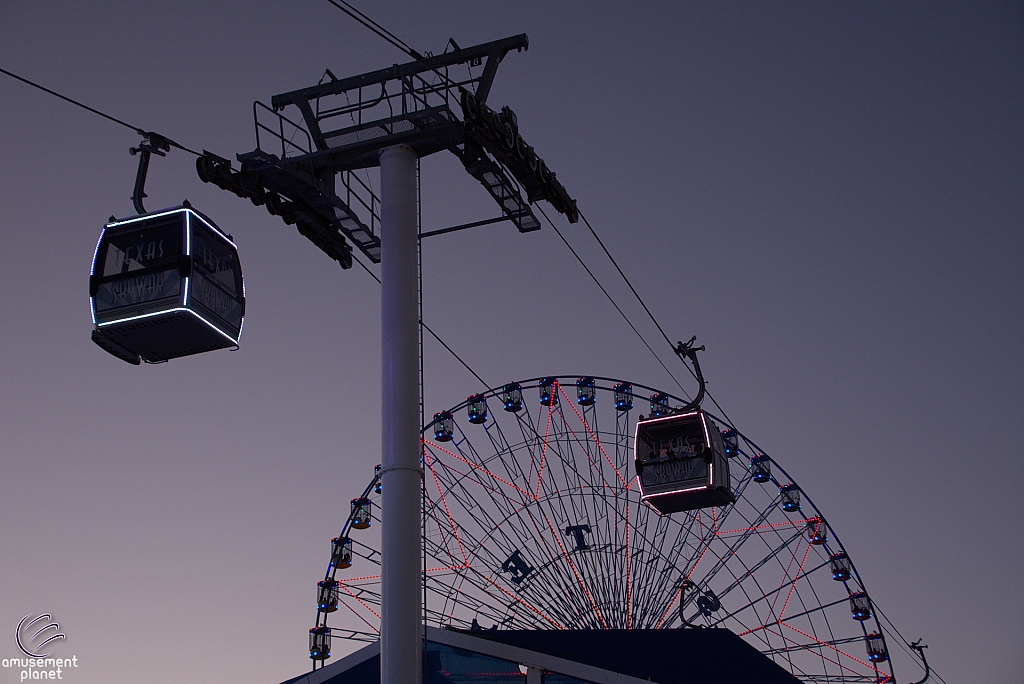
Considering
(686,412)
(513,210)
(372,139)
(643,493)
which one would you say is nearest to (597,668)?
(643,493)

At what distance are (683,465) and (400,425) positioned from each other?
11.2 meters


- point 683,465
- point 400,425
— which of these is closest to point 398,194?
point 400,425

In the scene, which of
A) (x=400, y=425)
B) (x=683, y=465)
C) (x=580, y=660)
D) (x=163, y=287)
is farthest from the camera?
(x=580, y=660)

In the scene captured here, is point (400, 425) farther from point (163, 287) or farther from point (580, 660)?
point (580, 660)

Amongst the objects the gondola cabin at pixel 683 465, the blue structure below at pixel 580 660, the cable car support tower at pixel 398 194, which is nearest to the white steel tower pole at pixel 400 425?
the cable car support tower at pixel 398 194

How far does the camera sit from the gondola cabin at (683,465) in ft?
64.3

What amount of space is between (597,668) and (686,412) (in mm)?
4728

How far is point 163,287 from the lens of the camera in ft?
31.4

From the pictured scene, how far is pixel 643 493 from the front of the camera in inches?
785

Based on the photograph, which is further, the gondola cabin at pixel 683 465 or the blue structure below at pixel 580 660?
the blue structure below at pixel 580 660

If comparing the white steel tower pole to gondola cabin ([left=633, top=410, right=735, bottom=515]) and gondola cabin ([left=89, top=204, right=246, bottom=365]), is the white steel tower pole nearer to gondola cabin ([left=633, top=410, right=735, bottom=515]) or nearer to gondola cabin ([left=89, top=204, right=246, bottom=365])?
gondola cabin ([left=89, top=204, right=246, bottom=365])

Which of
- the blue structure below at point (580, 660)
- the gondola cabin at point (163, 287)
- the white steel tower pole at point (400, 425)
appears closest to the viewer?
the white steel tower pole at point (400, 425)

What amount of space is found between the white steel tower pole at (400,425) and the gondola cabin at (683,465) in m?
10.7

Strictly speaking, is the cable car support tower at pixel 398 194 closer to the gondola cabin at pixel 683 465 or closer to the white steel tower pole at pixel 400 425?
the white steel tower pole at pixel 400 425
